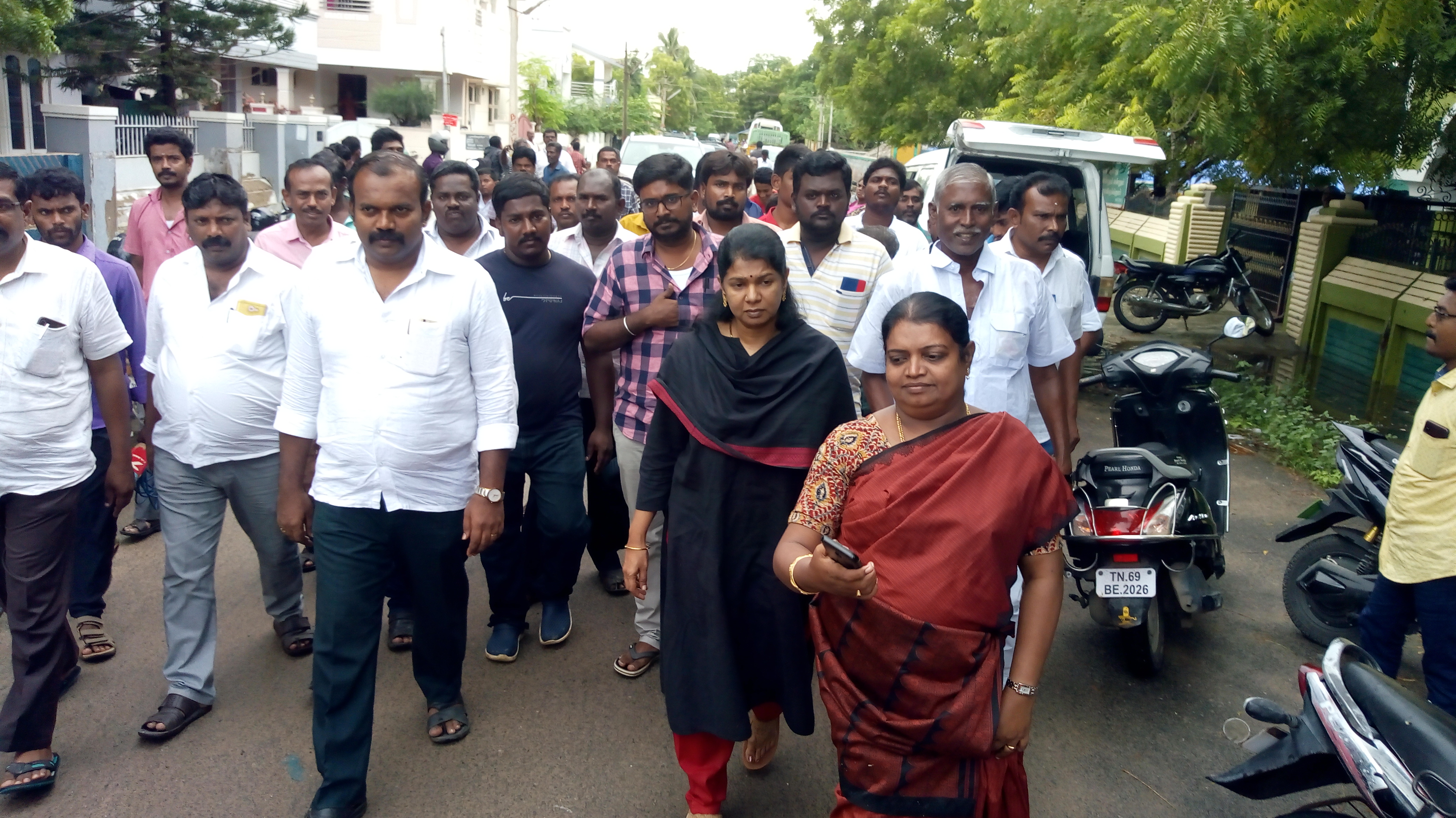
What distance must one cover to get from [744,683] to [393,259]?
163cm

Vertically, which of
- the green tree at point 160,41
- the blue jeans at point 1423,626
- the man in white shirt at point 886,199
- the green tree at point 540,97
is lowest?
the blue jeans at point 1423,626

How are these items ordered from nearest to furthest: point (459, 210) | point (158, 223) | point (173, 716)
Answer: point (173, 716) → point (459, 210) → point (158, 223)

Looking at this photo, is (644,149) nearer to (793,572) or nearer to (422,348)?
(422,348)

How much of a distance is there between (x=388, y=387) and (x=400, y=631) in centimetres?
177

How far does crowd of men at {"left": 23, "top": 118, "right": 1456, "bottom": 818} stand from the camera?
3412mm

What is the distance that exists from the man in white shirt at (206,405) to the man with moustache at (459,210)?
3.71 ft

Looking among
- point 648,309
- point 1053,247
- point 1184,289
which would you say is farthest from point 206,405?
point 1184,289

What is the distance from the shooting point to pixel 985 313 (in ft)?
13.2

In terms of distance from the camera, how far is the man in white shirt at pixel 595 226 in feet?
17.5

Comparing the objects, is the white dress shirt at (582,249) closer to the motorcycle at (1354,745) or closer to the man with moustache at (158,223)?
the man with moustache at (158,223)

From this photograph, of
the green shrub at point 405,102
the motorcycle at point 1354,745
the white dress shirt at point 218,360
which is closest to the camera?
the motorcycle at point 1354,745

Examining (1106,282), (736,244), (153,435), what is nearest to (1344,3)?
(1106,282)

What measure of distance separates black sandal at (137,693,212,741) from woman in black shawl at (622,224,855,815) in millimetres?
1824

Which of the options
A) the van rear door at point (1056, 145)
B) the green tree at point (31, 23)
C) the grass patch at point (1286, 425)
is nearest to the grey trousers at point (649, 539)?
the grass patch at point (1286, 425)
